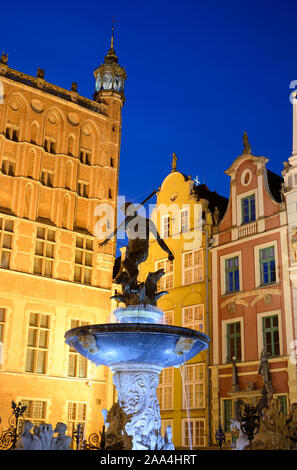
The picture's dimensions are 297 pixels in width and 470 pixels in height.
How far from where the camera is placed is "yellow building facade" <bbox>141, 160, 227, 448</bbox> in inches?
987

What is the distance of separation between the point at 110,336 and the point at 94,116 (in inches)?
803

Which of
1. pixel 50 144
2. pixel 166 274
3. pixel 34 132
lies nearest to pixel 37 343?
pixel 166 274

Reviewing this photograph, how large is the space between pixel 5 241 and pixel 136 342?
1535 centimetres

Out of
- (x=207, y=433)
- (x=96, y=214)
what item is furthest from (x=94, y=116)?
(x=207, y=433)

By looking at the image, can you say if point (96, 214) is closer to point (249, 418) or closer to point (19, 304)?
point (19, 304)

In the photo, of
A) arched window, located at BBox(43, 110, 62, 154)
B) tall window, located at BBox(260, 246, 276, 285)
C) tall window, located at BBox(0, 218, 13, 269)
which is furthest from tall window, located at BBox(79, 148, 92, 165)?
tall window, located at BBox(260, 246, 276, 285)

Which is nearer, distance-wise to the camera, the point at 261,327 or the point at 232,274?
the point at 261,327

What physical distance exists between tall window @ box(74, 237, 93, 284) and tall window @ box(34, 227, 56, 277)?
55.1 inches

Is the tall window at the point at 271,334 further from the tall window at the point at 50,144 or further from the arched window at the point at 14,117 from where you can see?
the arched window at the point at 14,117

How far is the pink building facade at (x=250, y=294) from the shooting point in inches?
878

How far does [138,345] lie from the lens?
1195 cm

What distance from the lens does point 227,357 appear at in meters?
24.3

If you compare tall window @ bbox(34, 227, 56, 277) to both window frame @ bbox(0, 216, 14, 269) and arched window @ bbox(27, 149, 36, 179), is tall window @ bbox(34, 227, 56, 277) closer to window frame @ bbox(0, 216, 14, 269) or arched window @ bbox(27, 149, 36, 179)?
window frame @ bbox(0, 216, 14, 269)

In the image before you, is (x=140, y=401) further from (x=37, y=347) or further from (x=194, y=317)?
(x=194, y=317)
